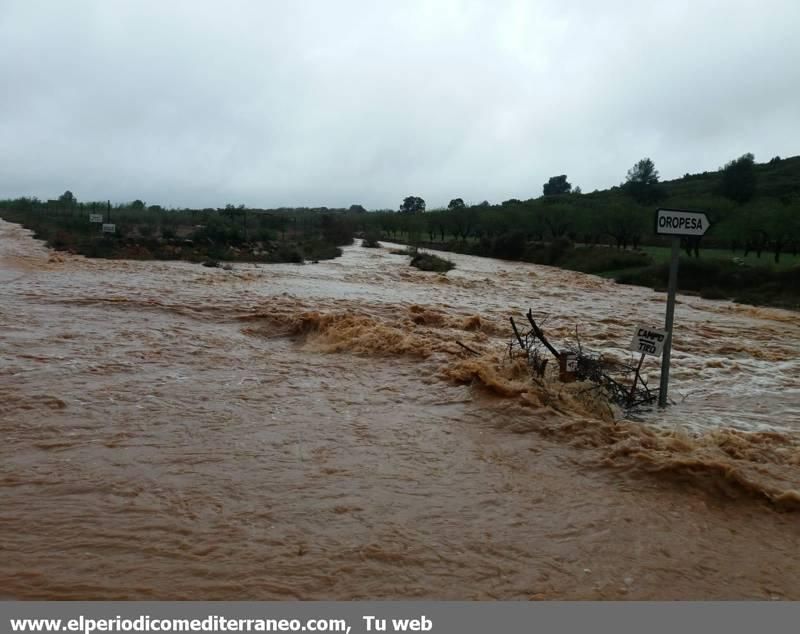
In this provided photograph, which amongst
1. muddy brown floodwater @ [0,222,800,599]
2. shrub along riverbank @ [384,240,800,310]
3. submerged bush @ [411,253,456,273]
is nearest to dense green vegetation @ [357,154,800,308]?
shrub along riverbank @ [384,240,800,310]

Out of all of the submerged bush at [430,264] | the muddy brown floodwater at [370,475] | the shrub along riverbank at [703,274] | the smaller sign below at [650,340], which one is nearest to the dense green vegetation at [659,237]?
the shrub along riverbank at [703,274]

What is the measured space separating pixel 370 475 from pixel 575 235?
66.3 meters

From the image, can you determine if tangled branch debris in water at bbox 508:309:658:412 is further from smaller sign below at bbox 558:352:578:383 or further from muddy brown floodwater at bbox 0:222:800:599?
muddy brown floodwater at bbox 0:222:800:599

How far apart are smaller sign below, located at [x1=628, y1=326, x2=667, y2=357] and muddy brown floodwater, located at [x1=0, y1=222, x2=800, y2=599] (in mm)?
892

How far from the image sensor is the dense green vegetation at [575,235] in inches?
1255

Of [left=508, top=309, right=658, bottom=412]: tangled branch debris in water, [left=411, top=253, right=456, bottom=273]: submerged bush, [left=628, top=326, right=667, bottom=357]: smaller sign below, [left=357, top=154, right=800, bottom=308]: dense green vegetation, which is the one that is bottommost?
[left=508, top=309, right=658, bottom=412]: tangled branch debris in water

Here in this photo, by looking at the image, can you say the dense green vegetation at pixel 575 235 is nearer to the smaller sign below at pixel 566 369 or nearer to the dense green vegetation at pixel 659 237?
the dense green vegetation at pixel 659 237

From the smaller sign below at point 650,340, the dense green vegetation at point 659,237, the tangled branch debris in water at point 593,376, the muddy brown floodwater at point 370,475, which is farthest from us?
the dense green vegetation at point 659,237

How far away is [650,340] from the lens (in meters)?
6.97

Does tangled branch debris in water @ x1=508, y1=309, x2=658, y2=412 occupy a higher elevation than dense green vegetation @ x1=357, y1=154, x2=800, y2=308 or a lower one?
lower

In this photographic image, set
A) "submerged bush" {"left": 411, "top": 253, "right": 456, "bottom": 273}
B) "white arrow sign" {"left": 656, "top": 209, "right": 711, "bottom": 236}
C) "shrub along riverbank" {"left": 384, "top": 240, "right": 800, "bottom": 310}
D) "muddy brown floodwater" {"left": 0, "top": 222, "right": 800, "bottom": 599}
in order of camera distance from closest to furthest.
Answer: "muddy brown floodwater" {"left": 0, "top": 222, "right": 800, "bottom": 599}
"white arrow sign" {"left": 656, "top": 209, "right": 711, "bottom": 236}
"shrub along riverbank" {"left": 384, "top": 240, "right": 800, "bottom": 310}
"submerged bush" {"left": 411, "top": 253, "right": 456, "bottom": 273}

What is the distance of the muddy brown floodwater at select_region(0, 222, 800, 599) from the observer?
12.1ft

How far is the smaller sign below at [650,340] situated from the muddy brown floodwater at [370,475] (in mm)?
892

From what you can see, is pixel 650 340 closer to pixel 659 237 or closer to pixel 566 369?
pixel 566 369
